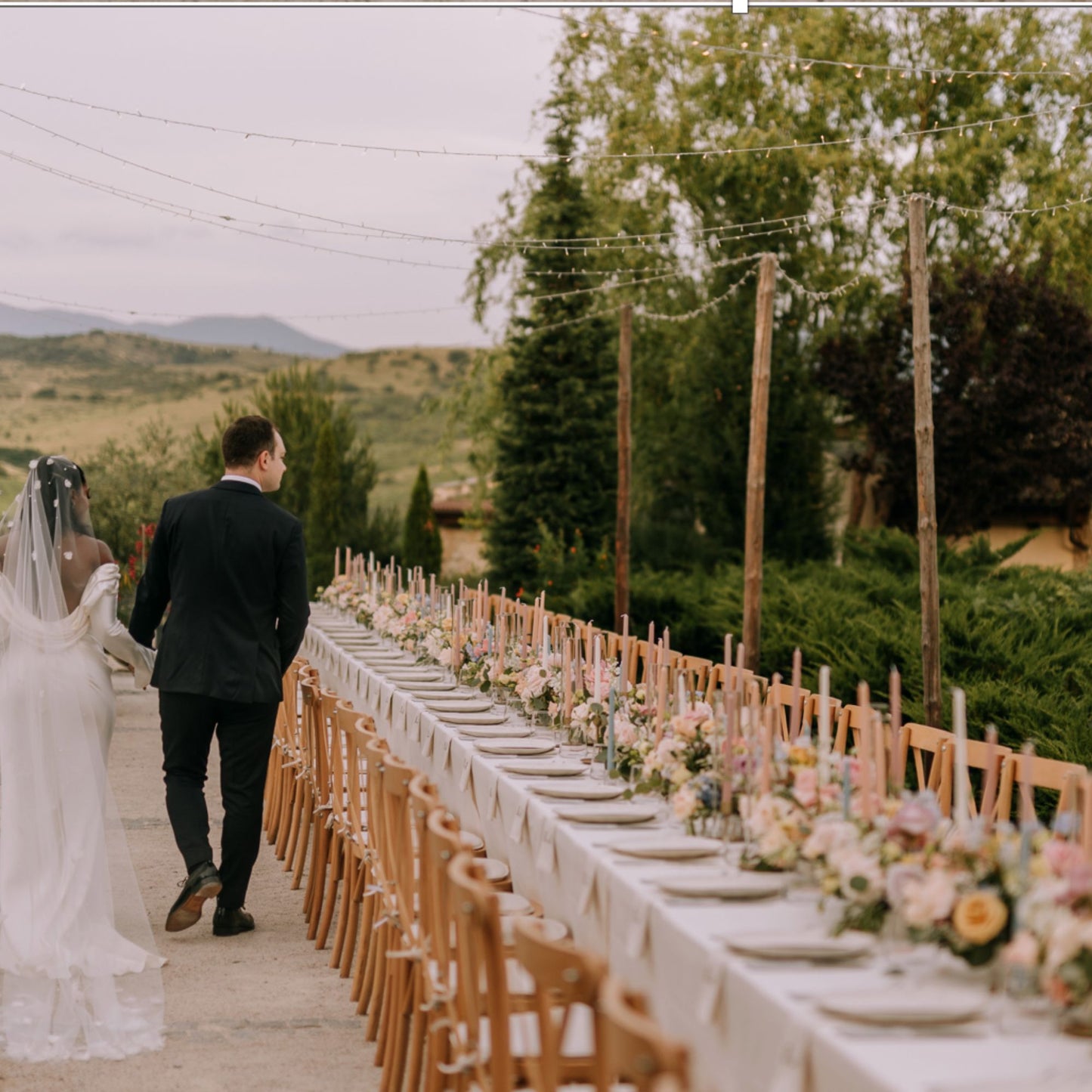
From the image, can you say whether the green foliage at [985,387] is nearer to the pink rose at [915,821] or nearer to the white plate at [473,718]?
the white plate at [473,718]

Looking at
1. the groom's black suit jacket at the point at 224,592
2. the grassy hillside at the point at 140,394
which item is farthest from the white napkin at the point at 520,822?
the grassy hillside at the point at 140,394

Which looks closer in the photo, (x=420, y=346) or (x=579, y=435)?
(x=579, y=435)

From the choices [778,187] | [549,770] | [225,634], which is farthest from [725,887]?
[778,187]

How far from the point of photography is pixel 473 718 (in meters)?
6.39

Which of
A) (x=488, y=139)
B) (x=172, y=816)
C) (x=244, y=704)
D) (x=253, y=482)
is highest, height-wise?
(x=488, y=139)

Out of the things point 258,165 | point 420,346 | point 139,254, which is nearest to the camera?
point 258,165

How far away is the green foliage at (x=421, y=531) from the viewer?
2992 cm

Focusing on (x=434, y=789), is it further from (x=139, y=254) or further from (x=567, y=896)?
(x=139, y=254)

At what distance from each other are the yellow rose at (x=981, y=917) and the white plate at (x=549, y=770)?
7.97ft

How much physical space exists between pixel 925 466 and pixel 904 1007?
6.80 meters

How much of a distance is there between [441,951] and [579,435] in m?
19.3

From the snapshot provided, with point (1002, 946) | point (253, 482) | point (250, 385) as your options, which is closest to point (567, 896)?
point (1002, 946)

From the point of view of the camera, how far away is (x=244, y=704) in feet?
18.9

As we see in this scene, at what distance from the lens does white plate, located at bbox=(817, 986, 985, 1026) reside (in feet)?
7.97
